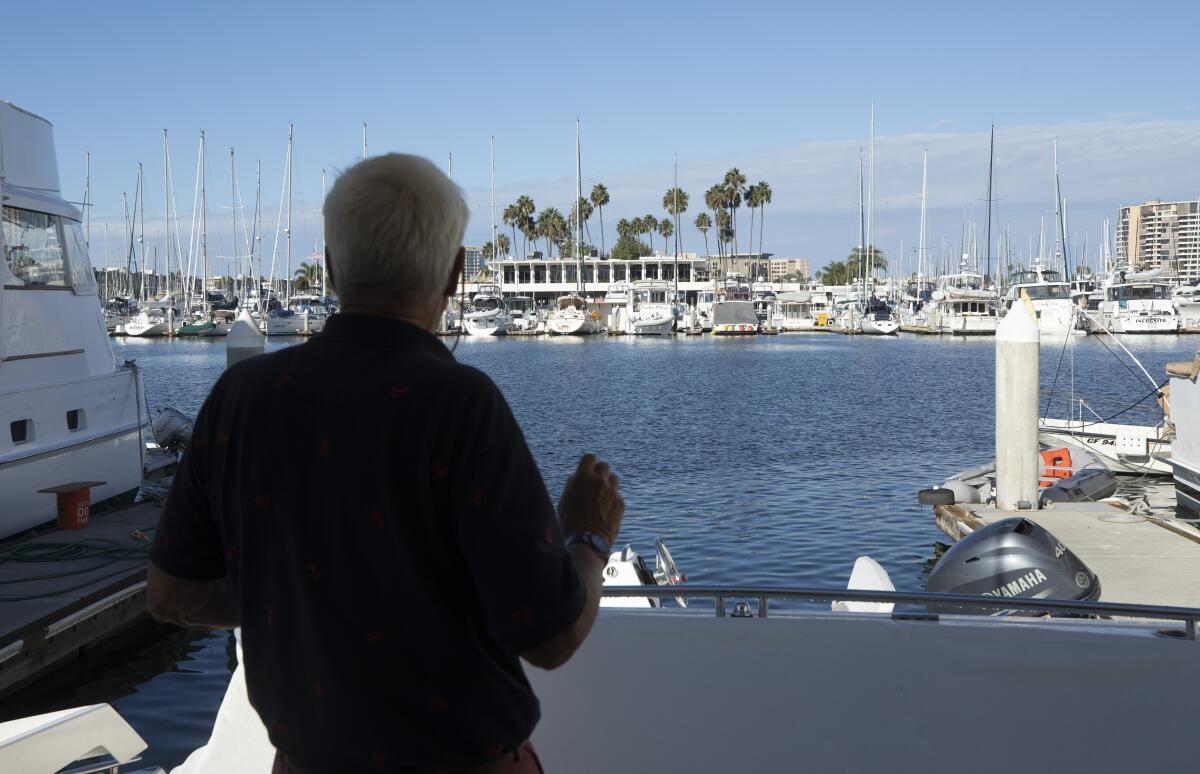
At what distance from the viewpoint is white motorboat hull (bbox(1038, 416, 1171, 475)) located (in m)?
21.4

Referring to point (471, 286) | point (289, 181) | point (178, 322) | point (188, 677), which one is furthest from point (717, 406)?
point (471, 286)

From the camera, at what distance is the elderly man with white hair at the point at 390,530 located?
1.75 meters

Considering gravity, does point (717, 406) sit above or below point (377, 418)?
below

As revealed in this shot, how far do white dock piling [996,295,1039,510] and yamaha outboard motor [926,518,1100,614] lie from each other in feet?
23.8

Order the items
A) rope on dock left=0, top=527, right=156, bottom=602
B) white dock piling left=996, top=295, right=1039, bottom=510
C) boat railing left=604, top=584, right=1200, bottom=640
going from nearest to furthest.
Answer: boat railing left=604, top=584, right=1200, bottom=640, rope on dock left=0, top=527, right=156, bottom=602, white dock piling left=996, top=295, right=1039, bottom=510

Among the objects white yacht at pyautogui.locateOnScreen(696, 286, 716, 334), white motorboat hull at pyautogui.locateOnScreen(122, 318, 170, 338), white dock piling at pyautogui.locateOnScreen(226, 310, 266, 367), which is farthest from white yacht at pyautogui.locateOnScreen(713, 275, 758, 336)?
white dock piling at pyautogui.locateOnScreen(226, 310, 266, 367)

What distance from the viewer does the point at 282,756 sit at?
196 centimetres

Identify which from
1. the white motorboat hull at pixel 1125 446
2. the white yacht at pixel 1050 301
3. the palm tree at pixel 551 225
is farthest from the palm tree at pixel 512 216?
the white motorboat hull at pixel 1125 446

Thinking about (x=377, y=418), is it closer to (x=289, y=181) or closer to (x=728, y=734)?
(x=728, y=734)

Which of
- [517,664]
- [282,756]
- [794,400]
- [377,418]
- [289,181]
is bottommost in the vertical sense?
[794,400]

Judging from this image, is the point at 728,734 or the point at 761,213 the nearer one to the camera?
Result: the point at 728,734

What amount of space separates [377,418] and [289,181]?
7891 cm

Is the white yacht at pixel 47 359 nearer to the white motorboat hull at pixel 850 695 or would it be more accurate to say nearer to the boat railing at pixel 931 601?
the white motorboat hull at pixel 850 695

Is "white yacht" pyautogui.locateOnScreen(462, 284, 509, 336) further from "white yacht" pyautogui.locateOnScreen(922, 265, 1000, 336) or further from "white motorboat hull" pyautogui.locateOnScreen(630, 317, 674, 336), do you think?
"white yacht" pyautogui.locateOnScreen(922, 265, 1000, 336)
